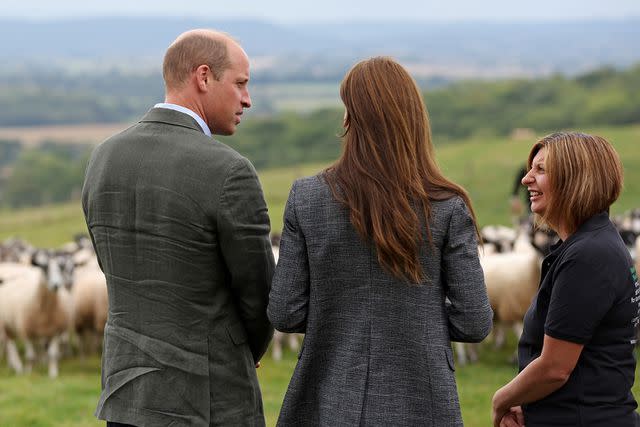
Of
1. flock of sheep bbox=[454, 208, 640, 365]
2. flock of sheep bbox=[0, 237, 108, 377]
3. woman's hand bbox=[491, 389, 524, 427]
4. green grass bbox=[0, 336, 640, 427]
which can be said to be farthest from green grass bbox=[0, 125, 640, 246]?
woman's hand bbox=[491, 389, 524, 427]

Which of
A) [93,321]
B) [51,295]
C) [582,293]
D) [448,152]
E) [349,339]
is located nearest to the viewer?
[582,293]

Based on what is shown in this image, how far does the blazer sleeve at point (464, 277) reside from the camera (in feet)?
11.8

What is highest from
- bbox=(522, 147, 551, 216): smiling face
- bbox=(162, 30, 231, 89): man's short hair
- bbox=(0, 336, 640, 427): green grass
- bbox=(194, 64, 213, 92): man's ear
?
bbox=(162, 30, 231, 89): man's short hair

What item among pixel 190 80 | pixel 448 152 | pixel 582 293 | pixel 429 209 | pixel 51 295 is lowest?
pixel 448 152

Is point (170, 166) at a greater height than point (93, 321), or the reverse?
point (170, 166)

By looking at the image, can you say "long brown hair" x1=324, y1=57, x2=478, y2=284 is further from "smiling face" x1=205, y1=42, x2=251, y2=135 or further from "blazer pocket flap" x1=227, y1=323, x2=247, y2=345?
"blazer pocket flap" x1=227, y1=323, x2=247, y2=345

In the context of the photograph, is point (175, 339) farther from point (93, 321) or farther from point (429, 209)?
point (93, 321)

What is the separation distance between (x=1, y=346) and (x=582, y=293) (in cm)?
1229

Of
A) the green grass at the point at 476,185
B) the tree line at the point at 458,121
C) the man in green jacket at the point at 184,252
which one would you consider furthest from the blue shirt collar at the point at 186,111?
the tree line at the point at 458,121

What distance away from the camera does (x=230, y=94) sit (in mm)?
3842

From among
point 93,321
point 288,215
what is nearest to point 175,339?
point 288,215

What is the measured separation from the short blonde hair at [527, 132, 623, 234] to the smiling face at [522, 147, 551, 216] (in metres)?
0.04

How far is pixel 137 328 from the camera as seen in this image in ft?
12.3

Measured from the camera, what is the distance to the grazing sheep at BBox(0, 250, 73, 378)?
42.8 feet
